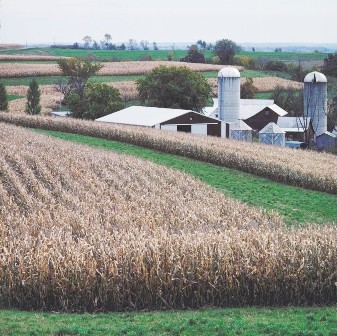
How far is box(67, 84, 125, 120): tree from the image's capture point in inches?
2633

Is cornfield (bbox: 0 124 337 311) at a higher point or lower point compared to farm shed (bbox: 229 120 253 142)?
higher

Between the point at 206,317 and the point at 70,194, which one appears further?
the point at 70,194

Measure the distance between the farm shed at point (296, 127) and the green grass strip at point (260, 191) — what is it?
84.4 ft

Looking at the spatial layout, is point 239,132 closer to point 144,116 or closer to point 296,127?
point 296,127

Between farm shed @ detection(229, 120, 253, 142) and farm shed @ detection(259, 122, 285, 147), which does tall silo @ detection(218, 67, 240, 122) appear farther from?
farm shed @ detection(259, 122, 285, 147)

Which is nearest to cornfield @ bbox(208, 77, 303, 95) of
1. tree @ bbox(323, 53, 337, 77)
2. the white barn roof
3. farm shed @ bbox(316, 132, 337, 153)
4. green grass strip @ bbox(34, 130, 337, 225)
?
tree @ bbox(323, 53, 337, 77)

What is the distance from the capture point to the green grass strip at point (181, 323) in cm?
1306

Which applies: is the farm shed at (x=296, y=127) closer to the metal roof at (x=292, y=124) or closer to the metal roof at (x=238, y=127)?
the metal roof at (x=292, y=124)

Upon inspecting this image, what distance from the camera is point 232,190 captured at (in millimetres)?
30594

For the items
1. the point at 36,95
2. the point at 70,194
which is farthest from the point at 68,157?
the point at 36,95

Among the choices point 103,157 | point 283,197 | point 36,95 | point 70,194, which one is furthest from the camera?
point 36,95

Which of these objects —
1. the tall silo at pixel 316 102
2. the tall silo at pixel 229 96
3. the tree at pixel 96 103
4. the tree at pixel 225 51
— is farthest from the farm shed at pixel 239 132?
the tree at pixel 225 51

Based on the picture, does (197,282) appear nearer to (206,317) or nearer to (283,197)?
(206,317)

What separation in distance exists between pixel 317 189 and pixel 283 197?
330 centimetres
